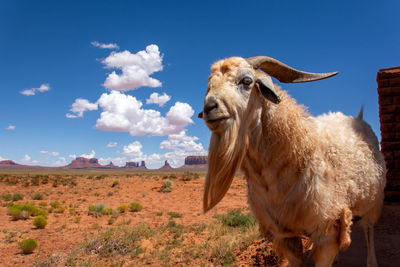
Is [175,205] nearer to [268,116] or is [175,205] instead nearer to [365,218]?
[365,218]

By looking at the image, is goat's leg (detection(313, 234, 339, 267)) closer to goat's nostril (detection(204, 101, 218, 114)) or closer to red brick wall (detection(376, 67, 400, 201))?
goat's nostril (detection(204, 101, 218, 114))

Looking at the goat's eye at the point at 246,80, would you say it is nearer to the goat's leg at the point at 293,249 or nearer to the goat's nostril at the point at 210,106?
the goat's nostril at the point at 210,106

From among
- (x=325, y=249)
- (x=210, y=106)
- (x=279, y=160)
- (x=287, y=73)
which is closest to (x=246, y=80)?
(x=210, y=106)

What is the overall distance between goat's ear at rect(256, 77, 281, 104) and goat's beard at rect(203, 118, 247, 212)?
0.36m

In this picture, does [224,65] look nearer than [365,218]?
Yes

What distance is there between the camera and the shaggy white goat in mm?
2027

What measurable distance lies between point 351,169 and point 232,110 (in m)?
1.58

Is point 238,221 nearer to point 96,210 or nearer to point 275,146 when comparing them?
point 275,146

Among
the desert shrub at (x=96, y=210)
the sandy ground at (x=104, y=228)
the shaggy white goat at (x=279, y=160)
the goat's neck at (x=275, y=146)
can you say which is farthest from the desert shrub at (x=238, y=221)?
the goat's neck at (x=275, y=146)

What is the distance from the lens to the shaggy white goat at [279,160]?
2027 mm

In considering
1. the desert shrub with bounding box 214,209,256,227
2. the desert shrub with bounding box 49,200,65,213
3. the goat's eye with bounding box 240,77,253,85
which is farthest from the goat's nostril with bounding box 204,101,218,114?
the desert shrub with bounding box 49,200,65,213

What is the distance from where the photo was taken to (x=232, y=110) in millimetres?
1944

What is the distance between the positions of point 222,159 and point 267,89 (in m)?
0.68

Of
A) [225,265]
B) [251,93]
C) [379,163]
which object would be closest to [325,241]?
[251,93]
